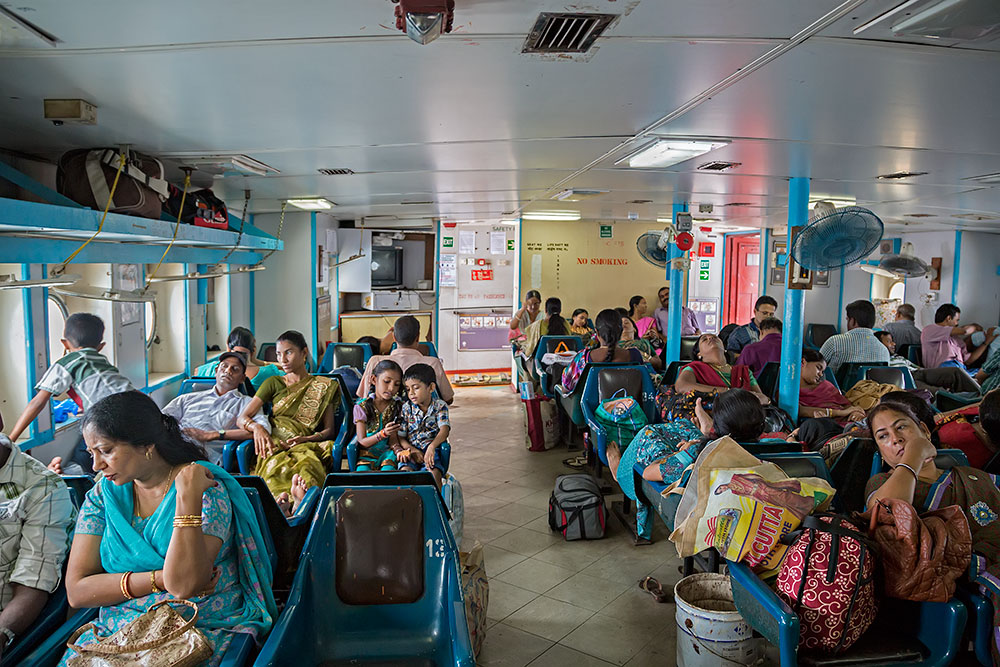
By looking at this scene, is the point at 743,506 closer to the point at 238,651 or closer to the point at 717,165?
the point at 238,651

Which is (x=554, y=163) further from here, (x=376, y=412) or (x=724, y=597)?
(x=724, y=597)

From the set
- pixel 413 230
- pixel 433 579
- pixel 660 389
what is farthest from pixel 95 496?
pixel 413 230

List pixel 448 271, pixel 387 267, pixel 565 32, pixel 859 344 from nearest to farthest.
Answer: pixel 565 32 < pixel 859 344 < pixel 387 267 < pixel 448 271

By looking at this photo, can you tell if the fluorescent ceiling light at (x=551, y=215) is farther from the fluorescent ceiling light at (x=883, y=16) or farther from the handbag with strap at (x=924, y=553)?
the fluorescent ceiling light at (x=883, y=16)

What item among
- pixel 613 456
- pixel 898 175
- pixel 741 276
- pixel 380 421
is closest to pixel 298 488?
pixel 380 421

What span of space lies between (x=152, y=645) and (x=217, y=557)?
0.36m

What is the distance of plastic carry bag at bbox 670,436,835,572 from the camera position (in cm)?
277

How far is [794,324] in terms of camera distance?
17.6 ft

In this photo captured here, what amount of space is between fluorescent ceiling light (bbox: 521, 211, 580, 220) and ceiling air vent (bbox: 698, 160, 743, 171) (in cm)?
471

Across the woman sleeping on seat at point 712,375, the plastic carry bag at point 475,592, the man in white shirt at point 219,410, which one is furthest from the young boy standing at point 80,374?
the woman sleeping on seat at point 712,375

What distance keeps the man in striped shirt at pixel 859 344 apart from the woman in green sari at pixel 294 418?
458cm

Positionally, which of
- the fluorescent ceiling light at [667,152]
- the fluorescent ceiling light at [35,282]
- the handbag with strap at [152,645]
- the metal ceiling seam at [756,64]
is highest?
the fluorescent ceiling light at [667,152]

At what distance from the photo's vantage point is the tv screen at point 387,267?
37.2 ft

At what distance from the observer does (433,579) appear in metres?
2.93
